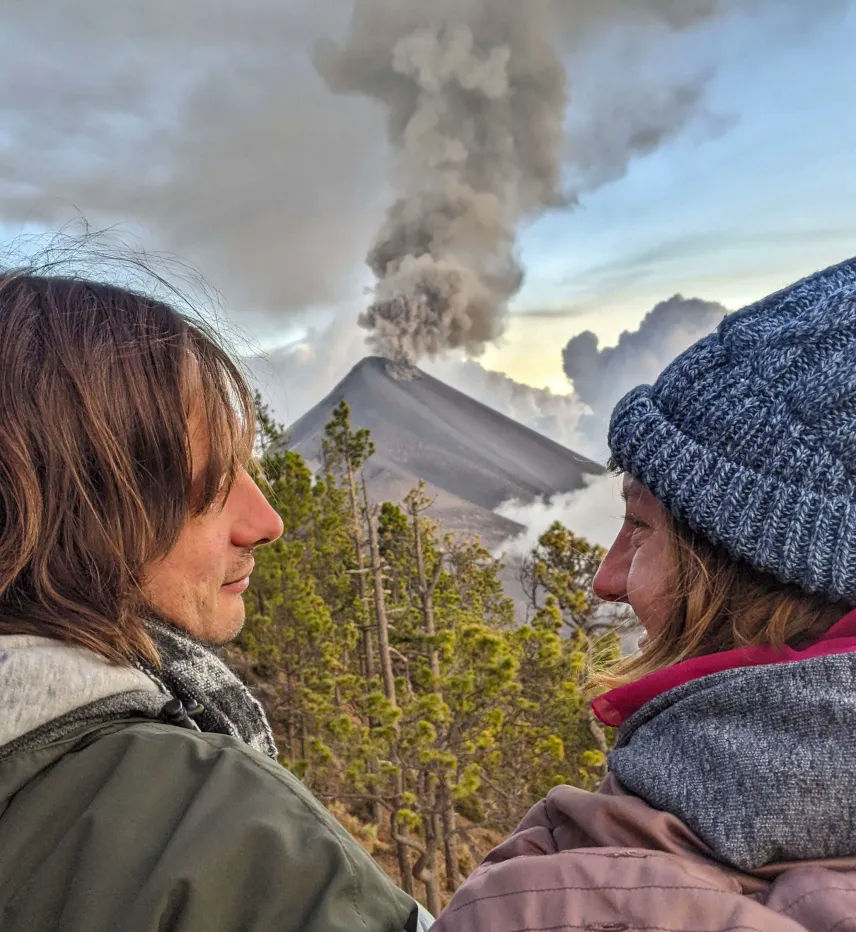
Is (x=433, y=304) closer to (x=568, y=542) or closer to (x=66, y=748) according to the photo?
(x=568, y=542)

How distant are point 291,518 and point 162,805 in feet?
29.9

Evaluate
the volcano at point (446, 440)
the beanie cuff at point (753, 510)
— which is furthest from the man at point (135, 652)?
the volcano at point (446, 440)

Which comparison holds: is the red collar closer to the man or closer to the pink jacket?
the pink jacket

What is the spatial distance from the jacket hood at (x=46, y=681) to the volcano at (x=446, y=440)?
74.5 meters

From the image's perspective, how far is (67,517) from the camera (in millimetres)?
1062

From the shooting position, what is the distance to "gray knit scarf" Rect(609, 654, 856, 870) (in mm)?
800

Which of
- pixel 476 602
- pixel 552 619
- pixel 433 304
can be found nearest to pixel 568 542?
pixel 476 602

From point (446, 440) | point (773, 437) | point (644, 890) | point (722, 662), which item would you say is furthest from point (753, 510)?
point (446, 440)

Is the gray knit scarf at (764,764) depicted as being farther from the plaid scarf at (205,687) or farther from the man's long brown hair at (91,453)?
the man's long brown hair at (91,453)

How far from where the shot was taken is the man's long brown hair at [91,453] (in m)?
1.02

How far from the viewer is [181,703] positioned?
1.04m

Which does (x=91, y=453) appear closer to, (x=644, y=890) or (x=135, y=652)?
(x=135, y=652)

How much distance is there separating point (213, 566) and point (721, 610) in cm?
78

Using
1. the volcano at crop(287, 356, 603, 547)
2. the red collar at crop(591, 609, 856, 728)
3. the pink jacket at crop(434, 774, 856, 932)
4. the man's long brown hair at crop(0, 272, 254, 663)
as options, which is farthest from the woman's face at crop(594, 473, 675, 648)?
the volcano at crop(287, 356, 603, 547)
